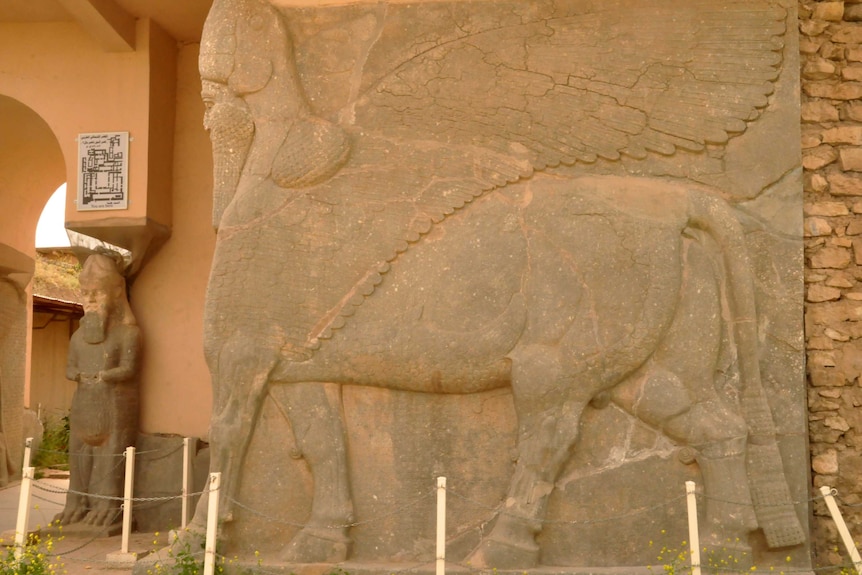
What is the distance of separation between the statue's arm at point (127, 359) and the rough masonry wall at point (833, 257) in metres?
4.76

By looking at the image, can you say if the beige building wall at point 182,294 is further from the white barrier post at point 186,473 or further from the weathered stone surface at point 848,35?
the weathered stone surface at point 848,35

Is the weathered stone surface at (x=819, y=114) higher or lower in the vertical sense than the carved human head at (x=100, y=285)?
higher

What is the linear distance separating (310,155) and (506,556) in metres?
2.23

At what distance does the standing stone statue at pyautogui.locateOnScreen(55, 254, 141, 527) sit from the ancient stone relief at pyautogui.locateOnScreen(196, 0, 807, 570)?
2.47 metres

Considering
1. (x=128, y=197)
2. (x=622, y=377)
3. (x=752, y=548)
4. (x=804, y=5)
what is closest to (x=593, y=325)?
(x=622, y=377)

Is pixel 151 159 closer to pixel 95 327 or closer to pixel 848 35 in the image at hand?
pixel 95 327

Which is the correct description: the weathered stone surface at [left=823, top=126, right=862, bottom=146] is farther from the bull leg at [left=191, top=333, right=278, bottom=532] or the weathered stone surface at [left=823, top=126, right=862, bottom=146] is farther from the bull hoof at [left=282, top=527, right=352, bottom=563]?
the bull hoof at [left=282, top=527, right=352, bottom=563]

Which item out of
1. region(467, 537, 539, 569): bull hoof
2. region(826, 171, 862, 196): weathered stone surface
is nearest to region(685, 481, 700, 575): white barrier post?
region(467, 537, 539, 569): bull hoof

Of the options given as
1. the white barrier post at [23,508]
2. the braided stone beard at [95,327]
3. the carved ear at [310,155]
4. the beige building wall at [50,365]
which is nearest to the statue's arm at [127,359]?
the braided stone beard at [95,327]

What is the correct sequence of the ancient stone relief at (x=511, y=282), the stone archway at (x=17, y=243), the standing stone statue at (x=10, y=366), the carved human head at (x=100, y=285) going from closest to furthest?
the ancient stone relief at (x=511, y=282) → the carved human head at (x=100, y=285) → the stone archway at (x=17, y=243) → the standing stone statue at (x=10, y=366)

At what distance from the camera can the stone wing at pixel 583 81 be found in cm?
476

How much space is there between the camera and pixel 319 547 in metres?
4.55

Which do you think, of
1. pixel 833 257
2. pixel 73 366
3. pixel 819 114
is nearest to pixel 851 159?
pixel 819 114

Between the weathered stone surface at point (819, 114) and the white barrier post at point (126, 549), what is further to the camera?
the white barrier post at point (126, 549)
